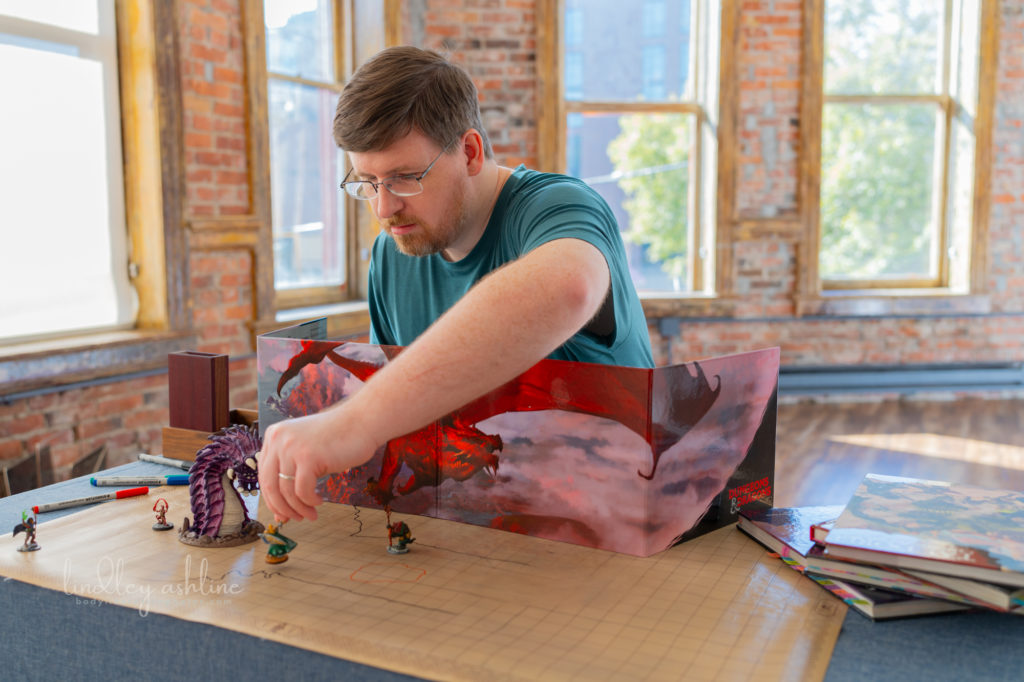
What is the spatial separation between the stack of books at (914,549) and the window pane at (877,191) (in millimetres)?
4879

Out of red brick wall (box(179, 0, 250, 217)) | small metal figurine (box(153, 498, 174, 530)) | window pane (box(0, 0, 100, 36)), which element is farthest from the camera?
red brick wall (box(179, 0, 250, 217))

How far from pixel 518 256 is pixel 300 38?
334 cm

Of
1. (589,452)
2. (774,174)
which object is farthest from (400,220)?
(774,174)

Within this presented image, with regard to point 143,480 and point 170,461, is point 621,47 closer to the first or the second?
point 170,461

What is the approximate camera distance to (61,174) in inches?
122

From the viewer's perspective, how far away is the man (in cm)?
103

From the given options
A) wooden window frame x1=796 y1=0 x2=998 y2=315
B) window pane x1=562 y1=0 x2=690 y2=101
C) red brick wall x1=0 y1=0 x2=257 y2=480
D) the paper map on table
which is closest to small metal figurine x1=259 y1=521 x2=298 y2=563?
the paper map on table

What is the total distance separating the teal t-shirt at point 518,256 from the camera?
130 centimetres

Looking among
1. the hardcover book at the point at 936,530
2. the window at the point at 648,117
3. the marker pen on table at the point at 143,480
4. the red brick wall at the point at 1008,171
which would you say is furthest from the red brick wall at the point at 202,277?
the red brick wall at the point at 1008,171

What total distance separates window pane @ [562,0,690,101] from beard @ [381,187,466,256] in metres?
4.13

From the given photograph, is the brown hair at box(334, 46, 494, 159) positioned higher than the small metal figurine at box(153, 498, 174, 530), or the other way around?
the brown hair at box(334, 46, 494, 159)

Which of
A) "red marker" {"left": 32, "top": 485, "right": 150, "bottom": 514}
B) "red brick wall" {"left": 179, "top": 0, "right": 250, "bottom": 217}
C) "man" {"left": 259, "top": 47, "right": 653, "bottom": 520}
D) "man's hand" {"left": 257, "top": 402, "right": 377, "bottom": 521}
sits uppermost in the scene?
"red brick wall" {"left": 179, "top": 0, "right": 250, "bottom": 217}

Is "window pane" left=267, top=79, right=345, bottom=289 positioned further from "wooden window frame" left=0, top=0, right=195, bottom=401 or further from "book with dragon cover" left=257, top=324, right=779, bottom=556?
"book with dragon cover" left=257, top=324, right=779, bottom=556

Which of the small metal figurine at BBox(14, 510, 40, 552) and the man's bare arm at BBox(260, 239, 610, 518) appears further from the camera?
the small metal figurine at BBox(14, 510, 40, 552)
